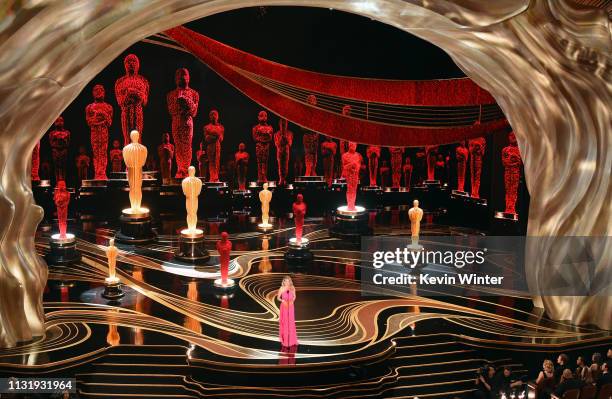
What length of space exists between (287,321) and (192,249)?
2689 mm

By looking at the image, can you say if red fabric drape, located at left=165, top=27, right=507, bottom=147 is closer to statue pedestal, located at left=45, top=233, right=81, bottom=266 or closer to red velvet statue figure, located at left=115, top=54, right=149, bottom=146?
red velvet statue figure, located at left=115, top=54, right=149, bottom=146

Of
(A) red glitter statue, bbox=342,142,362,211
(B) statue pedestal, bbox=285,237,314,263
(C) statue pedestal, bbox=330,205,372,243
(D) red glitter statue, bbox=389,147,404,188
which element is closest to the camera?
(B) statue pedestal, bbox=285,237,314,263

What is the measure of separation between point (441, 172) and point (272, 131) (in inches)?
109

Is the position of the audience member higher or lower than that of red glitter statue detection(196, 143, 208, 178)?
lower

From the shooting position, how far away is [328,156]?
1073 cm

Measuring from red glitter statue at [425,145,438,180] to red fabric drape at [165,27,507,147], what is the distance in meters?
0.68

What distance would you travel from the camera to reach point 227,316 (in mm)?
5953

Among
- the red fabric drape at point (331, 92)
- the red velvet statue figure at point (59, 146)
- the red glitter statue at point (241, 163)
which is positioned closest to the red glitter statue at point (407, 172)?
the red fabric drape at point (331, 92)

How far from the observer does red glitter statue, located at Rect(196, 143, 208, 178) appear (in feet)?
33.6

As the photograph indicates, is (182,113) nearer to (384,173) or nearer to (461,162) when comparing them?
(384,173)

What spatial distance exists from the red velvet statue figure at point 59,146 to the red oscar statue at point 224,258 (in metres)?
4.20

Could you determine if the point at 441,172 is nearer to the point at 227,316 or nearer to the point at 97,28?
the point at 227,316

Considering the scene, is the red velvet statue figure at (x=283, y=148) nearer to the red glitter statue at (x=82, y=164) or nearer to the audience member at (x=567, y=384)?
the red glitter statue at (x=82, y=164)

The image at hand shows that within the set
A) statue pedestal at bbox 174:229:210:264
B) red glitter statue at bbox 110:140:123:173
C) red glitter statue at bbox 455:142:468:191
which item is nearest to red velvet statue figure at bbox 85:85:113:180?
red glitter statue at bbox 110:140:123:173
